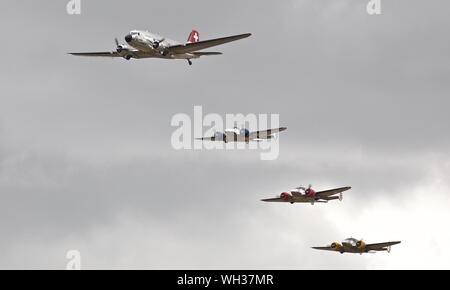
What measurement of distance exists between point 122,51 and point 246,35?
25.7 m

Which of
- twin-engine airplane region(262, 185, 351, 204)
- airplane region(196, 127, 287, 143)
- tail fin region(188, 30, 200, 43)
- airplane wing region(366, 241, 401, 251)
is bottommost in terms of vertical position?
airplane wing region(366, 241, 401, 251)

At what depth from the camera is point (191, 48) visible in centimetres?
16938

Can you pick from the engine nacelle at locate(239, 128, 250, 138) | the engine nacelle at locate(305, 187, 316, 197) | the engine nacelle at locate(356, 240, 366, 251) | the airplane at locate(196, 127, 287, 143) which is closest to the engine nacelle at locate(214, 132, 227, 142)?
the airplane at locate(196, 127, 287, 143)

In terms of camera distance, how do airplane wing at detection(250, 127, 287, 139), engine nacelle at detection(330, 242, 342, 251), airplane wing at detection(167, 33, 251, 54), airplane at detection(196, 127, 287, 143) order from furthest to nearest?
engine nacelle at detection(330, 242, 342, 251) < airplane at detection(196, 127, 287, 143) < airplane wing at detection(250, 127, 287, 139) < airplane wing at detection(167, 33, 251, 54)

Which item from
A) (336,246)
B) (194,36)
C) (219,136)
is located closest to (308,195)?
(336,246)

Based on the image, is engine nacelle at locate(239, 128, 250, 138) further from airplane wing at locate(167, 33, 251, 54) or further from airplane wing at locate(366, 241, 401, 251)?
airplane wing at locate(167, 33, 251, 54)

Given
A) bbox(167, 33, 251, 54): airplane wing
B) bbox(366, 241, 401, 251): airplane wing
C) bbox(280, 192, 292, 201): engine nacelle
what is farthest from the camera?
bbox(280, 192, 292, 201): engine nacelle

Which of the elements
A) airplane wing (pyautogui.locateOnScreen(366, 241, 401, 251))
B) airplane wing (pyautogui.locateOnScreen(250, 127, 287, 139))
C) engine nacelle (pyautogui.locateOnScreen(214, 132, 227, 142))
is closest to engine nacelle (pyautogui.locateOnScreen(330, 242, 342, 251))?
airplane wing (pyautogui.locateOnScreen(366, 241, 401, 251))

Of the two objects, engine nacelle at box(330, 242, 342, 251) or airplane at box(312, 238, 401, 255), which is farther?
engine nacelle at box(330, 242, 342, 251)

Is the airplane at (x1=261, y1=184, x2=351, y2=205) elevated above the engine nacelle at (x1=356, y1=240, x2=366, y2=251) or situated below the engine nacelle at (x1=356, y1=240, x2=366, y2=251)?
above

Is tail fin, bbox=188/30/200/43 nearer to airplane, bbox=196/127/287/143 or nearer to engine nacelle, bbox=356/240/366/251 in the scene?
airplane, bbox=196/127/287/143

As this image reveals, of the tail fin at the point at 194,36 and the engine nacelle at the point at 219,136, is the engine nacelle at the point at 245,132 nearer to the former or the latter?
the engine nacelle at the point at 219,136
